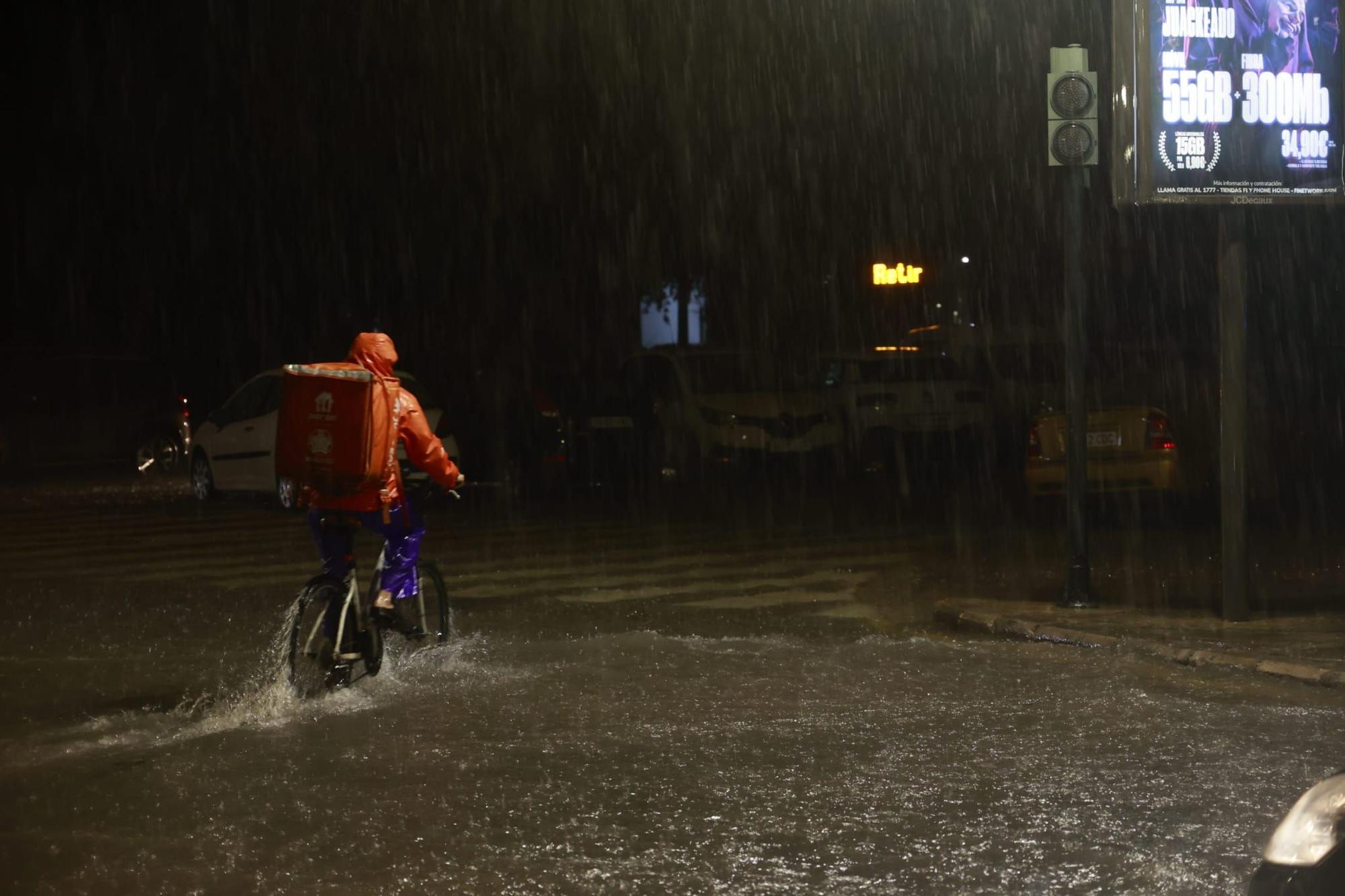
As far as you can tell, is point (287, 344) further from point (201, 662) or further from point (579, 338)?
point (201, 662)

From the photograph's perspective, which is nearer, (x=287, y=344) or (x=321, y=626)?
(x=321, y=626)

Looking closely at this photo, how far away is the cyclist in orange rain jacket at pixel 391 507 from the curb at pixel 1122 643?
3.49 metres

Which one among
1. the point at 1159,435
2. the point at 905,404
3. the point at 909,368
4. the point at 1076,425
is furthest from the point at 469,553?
the point at 909,368

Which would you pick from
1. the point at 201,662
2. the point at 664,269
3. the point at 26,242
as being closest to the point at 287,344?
the point at 26,242

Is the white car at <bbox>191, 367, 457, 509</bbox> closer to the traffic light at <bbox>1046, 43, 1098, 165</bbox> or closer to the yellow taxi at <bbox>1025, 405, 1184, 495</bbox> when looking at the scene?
the yellow taxi at <bbox>1025, 405, 1184, 495</bbox>

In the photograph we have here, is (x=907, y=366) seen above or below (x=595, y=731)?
above

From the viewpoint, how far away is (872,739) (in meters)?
7.52

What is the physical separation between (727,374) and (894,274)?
13117 millimetres

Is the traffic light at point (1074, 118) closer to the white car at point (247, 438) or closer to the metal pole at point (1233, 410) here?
the metal pole at point (1233, 410)

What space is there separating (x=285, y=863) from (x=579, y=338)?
3362 centimetres

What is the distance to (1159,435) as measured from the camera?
53.4 feet

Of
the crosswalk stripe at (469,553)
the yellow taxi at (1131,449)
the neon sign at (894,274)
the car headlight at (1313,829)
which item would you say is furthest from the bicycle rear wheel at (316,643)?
the neon sign at (894,274)

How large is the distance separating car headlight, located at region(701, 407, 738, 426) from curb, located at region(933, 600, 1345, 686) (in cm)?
1115

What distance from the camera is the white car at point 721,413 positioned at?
74.2 feet
